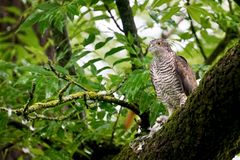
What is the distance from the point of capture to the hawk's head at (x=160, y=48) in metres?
3.64

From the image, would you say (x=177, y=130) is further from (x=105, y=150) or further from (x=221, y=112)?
(x=105, y=150)

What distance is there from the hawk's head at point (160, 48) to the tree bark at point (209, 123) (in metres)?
0.71

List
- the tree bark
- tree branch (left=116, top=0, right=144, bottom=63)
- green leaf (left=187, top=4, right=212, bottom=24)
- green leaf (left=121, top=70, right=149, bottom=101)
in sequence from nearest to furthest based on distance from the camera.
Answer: the tree bark < green leaf (left=121, top=70, right=149, bottom=101) < green leaf (left=187, top=4, right=212, bottom=24) < tree branch (left=116, top=0, right=144, bottom=63)

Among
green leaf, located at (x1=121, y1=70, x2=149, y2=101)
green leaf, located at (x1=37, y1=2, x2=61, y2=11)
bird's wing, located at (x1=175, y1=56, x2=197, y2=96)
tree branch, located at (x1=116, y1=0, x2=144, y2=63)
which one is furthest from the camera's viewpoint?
tree branch, located at (x1=116, y1=0, x2=144, y2=63)

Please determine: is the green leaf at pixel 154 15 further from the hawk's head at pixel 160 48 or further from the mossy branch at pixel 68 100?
the mossy branch at pixel 68 100

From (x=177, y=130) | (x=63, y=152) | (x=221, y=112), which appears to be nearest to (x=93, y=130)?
(x=63, y=152)

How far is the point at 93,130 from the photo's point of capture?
415cm

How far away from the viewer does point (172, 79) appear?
3.50 metres

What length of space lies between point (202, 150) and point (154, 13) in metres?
1.41

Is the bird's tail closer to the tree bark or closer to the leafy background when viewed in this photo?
the leafy background

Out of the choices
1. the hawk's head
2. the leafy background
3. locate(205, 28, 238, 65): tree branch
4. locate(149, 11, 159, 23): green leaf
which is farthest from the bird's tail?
locate(205, 28, 238, 65): tree branch

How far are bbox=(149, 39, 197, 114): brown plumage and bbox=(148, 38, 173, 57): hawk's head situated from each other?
0.02 m

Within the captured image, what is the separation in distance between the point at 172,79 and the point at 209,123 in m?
0.87

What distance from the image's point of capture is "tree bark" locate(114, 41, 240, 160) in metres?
2.48
